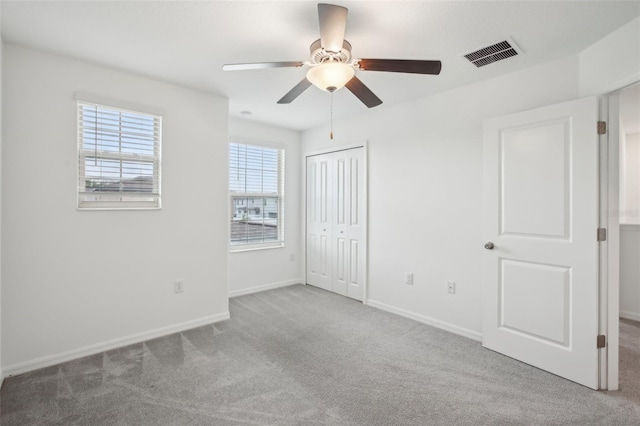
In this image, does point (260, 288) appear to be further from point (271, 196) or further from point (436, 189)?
point (436, 189)

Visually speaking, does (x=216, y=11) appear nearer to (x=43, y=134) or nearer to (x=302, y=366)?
(x=43, y=134)

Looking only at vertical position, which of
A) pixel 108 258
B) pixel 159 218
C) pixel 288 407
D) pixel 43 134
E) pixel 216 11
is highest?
pixel 216 11

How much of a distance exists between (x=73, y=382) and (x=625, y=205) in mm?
6751

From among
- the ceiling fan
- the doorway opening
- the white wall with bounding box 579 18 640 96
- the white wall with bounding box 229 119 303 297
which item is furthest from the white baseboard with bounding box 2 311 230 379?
the white wall with bounding box 579 18 640 96

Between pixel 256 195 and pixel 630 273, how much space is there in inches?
187

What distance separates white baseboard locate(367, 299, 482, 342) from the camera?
3.09 metres

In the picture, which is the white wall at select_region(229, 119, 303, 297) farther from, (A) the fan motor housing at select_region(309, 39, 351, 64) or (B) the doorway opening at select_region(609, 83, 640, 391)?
(B) the doorway opening at select_region(609, 83, 640, 391)

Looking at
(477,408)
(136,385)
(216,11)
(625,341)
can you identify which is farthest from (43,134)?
(625,341)

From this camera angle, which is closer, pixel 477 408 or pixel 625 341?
pixel 477 408

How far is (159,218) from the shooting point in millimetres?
3119

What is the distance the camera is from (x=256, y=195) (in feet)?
15.4

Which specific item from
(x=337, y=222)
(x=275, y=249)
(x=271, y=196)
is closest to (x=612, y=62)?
(x=337, y=222)

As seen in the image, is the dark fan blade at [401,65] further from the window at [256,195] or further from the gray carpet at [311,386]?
the window at [256,195]

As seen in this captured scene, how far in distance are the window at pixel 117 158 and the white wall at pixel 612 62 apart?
363 cm
